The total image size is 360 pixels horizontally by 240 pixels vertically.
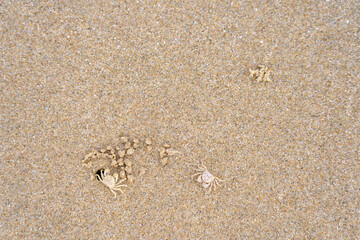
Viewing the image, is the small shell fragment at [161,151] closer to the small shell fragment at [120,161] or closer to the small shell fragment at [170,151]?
the small shell fragment at [170,151]

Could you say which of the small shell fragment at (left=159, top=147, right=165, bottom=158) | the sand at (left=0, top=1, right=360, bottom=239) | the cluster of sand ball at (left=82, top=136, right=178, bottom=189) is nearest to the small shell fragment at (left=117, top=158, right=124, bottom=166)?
the cluster of sand ball at (left=82, top=136, right=178, bottom=189)

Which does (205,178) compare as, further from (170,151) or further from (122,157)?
(122,157)

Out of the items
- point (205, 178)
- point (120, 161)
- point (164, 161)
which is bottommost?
point (205, 178)

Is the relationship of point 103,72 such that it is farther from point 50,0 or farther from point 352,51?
point 352,51

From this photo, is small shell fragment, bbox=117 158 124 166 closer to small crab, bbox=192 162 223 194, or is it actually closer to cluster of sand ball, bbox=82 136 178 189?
cluster of sand ball, bbox=82 136 178 189

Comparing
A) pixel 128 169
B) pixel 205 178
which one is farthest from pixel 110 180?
pixel 205 178

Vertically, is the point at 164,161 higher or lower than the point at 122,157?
lower

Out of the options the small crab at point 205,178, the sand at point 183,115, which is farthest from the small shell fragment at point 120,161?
the small crab at point 205,178
